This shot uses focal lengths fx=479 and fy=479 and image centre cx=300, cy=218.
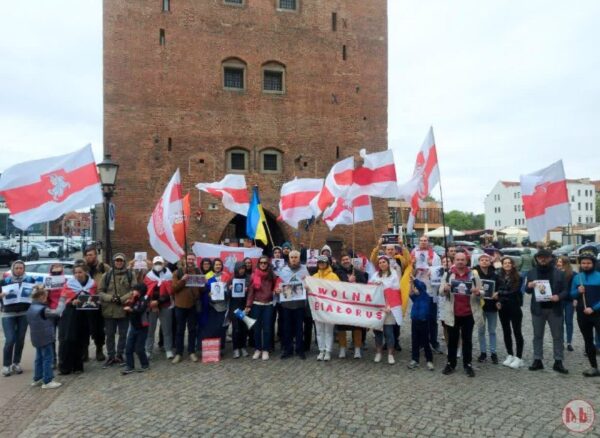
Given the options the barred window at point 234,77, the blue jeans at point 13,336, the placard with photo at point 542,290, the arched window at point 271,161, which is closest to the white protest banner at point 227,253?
the blue jeans at point 13,336

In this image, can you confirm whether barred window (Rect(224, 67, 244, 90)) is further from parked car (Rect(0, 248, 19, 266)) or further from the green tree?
the green tree

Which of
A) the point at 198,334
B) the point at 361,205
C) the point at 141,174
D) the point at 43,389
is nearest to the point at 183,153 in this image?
the point at 141,174

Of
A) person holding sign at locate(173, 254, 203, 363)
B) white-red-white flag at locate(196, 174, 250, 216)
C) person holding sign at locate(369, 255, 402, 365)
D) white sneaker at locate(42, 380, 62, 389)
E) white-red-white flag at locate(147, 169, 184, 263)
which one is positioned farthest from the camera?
white-red-white flag at locate(196, 174, 250, 216)

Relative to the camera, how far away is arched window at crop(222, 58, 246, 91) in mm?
21592

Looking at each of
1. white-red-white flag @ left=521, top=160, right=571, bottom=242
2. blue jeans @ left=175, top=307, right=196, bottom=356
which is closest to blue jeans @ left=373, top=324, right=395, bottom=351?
white-red-white flag @ left=521, top=160, right=571, bottom=242

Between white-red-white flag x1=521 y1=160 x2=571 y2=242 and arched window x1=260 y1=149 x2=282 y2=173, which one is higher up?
arched window x1=260 y1=149 x2=282 y2=173

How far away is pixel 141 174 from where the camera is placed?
20125 mm

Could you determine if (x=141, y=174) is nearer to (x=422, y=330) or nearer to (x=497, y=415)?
(x=422, y=330)

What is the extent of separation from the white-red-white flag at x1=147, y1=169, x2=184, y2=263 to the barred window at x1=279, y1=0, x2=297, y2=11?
621 inches

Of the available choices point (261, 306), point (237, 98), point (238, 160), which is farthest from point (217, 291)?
point (237, 98)

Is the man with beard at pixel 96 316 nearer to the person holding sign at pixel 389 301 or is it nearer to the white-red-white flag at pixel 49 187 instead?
the white-red-white flag at pixel 49 187

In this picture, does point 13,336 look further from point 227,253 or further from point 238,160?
point 238,160

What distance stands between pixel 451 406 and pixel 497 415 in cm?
54

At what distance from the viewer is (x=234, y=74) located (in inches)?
863
